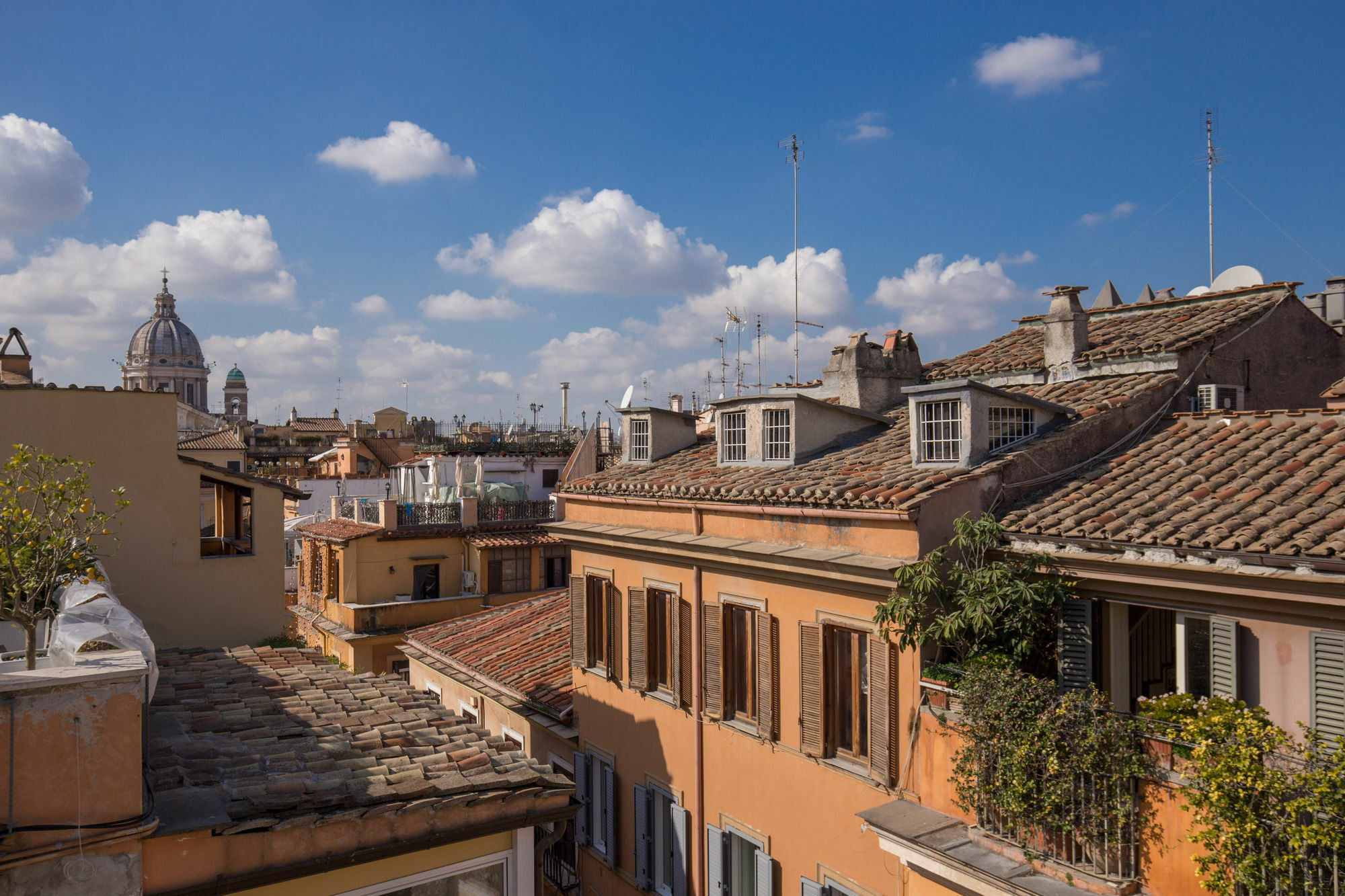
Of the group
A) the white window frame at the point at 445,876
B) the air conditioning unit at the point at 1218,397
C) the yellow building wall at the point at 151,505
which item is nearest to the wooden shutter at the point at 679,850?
the white window frame at the point at 445,876

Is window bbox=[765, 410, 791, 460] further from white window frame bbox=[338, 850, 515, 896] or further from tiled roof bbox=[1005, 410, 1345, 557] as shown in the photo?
white window frame bbox=[338, 850, 515, 896]

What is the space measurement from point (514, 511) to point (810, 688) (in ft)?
77.9

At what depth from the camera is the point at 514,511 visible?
33000 mm

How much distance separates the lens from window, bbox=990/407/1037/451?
10.0 meters

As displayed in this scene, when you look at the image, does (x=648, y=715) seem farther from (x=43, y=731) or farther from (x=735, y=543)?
(x=43, y=731)

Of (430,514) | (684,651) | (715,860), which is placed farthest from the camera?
(430,514)

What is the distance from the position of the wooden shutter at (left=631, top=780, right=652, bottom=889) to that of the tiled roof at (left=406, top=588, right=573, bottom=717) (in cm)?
262

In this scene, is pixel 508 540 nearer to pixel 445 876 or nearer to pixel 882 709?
pixel 882 709

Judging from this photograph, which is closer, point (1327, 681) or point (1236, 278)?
point (1327, 681)

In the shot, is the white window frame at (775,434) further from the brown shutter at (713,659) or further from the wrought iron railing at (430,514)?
the wrought iron railing at (430,514)

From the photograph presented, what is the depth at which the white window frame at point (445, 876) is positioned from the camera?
636 centimetres

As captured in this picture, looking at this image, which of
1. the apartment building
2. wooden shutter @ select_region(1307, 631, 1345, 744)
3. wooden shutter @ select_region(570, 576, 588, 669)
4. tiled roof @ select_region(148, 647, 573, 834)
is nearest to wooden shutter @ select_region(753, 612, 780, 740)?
the apartment building

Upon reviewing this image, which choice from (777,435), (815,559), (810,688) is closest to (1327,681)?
(815,559)

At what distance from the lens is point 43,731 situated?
5.06 m
